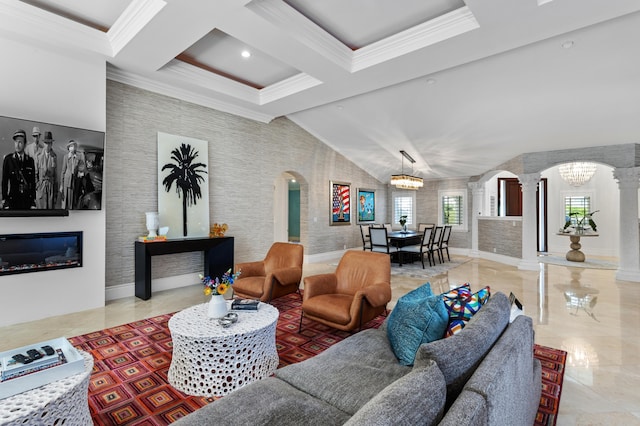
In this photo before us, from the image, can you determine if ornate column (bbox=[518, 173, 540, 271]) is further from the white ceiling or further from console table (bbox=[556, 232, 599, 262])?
console table (bbox=[556, 232, 599, 262])

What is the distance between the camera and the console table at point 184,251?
462 cm

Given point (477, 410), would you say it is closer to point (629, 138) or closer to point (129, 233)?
point (129, 233)

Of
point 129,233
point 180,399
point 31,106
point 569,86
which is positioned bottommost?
point 180,399

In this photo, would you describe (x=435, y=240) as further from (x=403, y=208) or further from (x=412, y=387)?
(x=412, y=387)

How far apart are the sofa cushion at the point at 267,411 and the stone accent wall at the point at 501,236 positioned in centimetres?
738

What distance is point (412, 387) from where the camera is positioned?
1.01m

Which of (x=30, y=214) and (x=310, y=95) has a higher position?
(x=310, y=95)

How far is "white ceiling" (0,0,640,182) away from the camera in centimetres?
336

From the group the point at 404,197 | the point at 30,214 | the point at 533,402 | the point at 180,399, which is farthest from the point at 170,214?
the point at 404,197

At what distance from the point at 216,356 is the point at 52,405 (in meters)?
0.94

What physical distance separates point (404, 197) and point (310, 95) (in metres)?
6.18

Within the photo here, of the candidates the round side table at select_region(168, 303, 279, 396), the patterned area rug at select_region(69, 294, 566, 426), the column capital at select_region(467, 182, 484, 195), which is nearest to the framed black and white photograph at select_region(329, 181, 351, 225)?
the column capital at select_region(467, 182, 484, 195)

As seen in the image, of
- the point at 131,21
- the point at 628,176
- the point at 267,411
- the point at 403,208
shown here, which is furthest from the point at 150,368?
the point at 403,208

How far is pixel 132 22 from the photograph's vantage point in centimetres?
361
